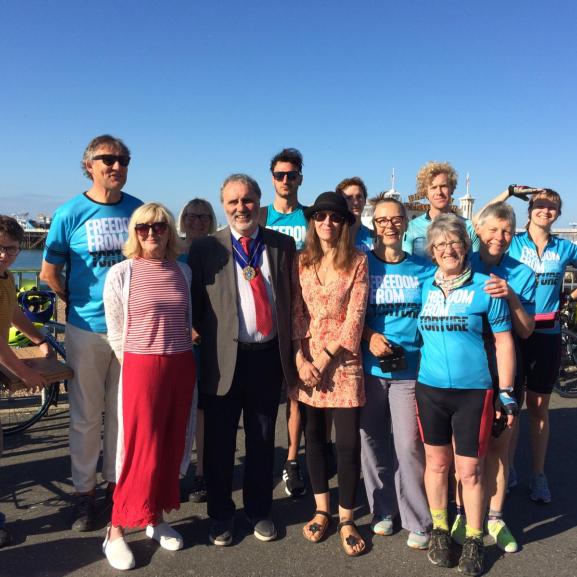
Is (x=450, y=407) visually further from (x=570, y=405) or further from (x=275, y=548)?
(x=570, y=405)

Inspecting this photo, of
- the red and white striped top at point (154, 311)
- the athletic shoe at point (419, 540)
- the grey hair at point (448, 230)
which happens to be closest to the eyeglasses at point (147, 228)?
the red and white striped top at point (154, 311)

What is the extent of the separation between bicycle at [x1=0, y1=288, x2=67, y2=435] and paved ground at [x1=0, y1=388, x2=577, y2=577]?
831 mm

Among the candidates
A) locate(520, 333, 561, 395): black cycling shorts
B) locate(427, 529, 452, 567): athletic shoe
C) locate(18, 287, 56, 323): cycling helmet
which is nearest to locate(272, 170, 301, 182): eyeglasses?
locate(520, 333, 561, 395): black cycling shorts

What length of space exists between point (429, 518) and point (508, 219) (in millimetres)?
1922

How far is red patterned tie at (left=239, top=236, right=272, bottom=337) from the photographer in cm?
304

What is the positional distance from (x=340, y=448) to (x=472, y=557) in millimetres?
921

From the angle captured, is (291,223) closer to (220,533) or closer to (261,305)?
(261,305)

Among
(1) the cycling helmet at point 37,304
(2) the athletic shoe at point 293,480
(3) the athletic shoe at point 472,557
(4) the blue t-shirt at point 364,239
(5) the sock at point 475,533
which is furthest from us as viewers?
(1) the cycling helmet at point 37,304

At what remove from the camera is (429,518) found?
3102 mm

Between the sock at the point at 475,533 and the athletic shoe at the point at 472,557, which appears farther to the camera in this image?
the sock at the point at 475,533

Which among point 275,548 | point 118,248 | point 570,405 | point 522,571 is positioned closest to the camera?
point 522,571

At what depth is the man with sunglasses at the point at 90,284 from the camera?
10.7 ft

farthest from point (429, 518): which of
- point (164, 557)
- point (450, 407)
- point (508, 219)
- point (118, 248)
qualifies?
point (118, 248)

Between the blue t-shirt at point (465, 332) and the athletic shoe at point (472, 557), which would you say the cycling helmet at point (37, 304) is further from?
the athletic shoe at point (472, 557)
